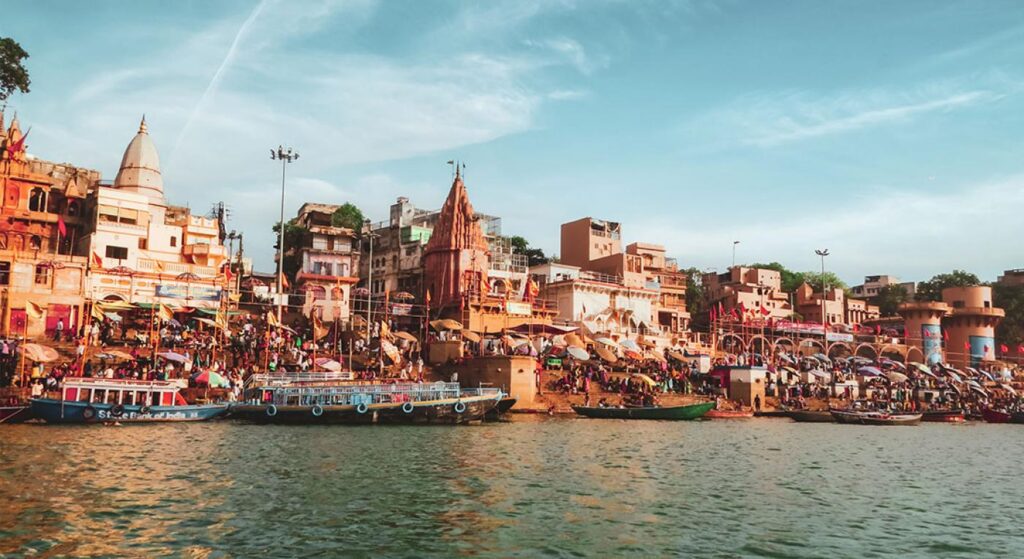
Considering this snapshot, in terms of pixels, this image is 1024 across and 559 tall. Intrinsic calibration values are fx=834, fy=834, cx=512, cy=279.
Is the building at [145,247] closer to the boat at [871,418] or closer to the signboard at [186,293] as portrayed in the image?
the signboard at [186,293]

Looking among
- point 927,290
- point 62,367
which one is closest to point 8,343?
point 62,367

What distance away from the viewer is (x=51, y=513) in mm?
17000

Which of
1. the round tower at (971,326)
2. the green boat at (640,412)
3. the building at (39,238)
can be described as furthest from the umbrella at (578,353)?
the round tower at (971,326)

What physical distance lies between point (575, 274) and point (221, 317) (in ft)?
115

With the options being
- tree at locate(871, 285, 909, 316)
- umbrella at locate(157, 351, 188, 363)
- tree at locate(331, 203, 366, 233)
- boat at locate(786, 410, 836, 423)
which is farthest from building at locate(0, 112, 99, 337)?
tree at locate(871, 285, 909, 316)

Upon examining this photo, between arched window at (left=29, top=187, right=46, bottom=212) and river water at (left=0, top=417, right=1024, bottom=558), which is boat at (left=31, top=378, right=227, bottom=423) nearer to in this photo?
river water at (left=0, top=417, right=1024, bottom=558)

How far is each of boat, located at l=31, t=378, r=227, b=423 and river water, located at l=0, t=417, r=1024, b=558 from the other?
1.93 metres

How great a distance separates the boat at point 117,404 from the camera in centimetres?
3541

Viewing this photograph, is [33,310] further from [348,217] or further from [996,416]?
[996,416]

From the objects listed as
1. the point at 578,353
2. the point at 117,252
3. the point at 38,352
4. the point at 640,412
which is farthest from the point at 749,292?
the point at 38,352

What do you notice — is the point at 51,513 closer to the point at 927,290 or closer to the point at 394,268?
the point at 394,268

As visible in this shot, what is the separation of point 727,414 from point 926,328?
1909 inches

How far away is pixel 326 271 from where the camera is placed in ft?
208

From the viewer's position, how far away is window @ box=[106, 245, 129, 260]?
176ft
